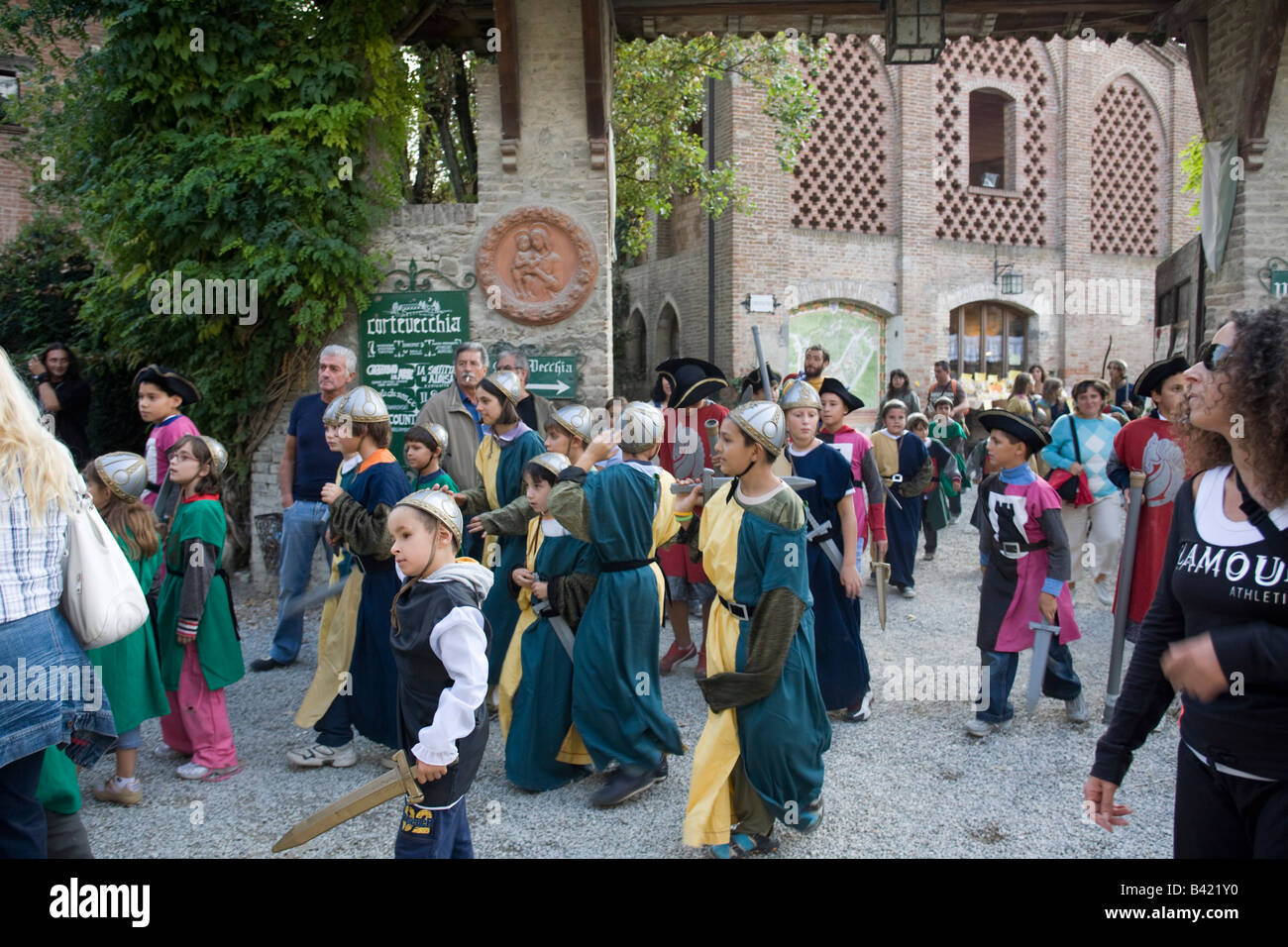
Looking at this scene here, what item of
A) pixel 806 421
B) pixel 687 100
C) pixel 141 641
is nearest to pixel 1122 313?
pixel 687 100

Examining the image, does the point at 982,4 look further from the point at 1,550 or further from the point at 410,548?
the point at 1,550

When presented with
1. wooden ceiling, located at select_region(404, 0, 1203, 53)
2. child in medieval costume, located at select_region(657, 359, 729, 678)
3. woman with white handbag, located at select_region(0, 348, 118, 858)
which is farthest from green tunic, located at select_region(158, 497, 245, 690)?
wooden ceiling, located at select_region(404, 0, 1203, 53)

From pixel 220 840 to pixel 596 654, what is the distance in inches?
67.4

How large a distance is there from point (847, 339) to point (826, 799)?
565 inches

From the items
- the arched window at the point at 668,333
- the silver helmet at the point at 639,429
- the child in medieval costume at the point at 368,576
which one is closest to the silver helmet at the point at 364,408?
the child in medieval costume at the point at 368,576

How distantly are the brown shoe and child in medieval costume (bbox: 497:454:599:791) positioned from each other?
1.65m

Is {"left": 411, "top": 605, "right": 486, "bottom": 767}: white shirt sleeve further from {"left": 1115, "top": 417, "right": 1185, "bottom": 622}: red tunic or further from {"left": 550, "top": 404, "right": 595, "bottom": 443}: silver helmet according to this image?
{"left": 1115, "top": 417, "right": 1185, "bottom": 622}: red tunic

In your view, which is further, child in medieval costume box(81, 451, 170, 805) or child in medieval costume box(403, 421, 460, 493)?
child in medieval costume box(403, 421, 460, 493)

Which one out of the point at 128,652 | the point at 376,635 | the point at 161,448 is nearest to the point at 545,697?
the point at 376,635

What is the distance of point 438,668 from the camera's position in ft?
9.73

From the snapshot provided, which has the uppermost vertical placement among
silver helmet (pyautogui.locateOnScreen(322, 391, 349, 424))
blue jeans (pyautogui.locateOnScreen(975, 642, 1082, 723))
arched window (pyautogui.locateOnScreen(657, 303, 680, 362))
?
arched window (pyautogui.locateOnScreen(657, 303, 680, 362))

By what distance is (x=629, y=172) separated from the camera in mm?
13828

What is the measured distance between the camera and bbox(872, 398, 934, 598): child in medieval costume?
26.8 feet
